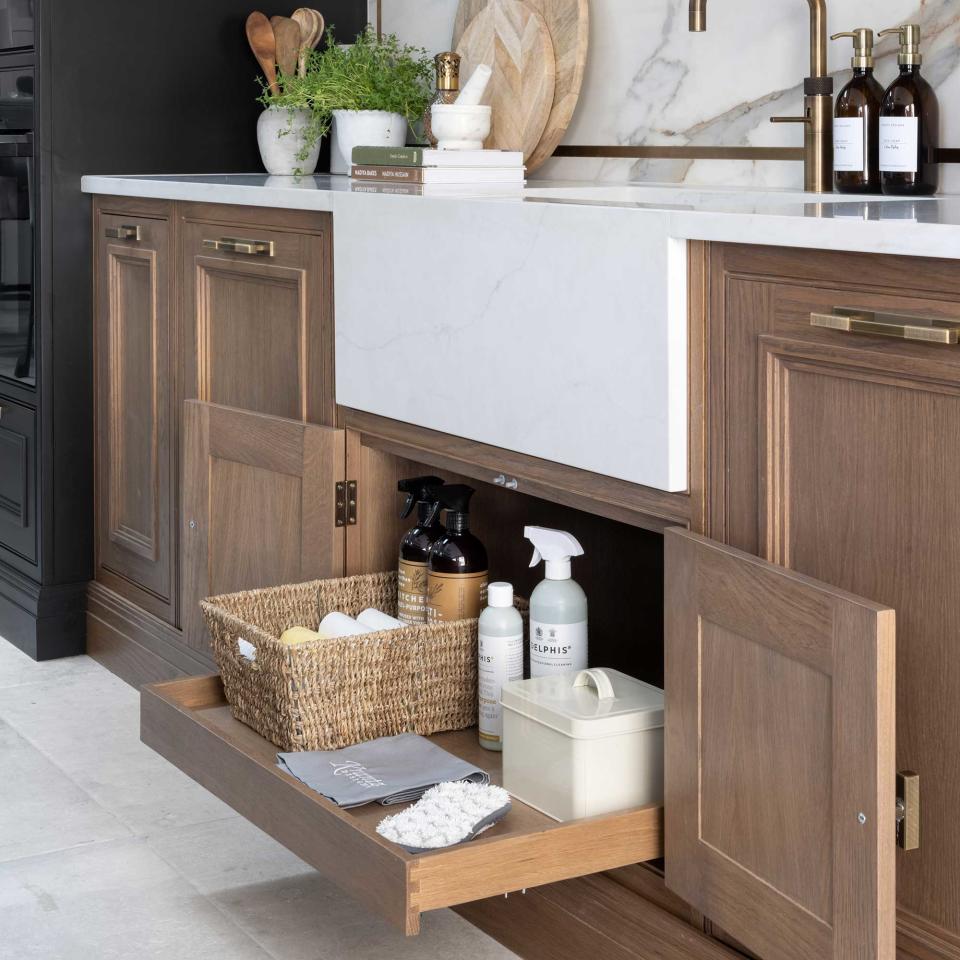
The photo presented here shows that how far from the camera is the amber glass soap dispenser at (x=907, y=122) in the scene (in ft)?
6.13

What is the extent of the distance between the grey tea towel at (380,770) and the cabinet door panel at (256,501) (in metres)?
0.48

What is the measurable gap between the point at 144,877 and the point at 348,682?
56cm

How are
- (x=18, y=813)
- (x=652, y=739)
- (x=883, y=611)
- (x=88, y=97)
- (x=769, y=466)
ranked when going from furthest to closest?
1. (x=88, y=97)
2. (x=18, y=813)
3. (x=652, y=739)
4. (x=769, y=466)
5. (x=883, y=611)

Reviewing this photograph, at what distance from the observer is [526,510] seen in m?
2.38

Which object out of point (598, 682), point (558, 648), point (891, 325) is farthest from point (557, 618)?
point (891, 325)

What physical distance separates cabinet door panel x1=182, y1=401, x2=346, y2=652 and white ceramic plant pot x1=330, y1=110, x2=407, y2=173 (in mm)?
696

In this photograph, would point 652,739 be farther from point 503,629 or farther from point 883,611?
point 883,611

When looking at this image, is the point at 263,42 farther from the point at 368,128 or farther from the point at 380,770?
the point at 380,770

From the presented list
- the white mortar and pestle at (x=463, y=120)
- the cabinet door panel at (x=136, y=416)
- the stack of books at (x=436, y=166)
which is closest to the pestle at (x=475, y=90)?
the white mortar and pestle at (x=463, y=120)

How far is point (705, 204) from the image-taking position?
171cm

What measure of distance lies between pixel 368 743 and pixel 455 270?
63 centimetres

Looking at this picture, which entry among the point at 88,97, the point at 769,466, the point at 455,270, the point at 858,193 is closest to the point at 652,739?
the point at 769,466

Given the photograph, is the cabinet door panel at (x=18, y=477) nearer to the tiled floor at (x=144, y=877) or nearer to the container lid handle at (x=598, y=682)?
the tiled floor at (x=144, y=877)

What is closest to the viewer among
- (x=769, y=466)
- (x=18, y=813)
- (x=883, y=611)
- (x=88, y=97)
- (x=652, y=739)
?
(x=883, y=611)
